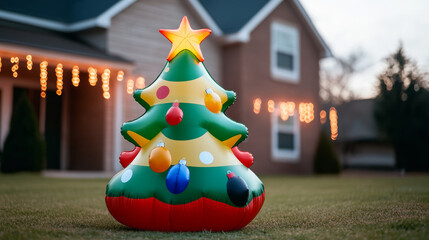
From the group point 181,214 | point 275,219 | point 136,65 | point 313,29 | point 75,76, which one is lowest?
point 275,219

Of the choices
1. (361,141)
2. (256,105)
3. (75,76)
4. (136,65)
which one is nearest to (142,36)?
(136,65)

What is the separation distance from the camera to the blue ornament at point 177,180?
3.80 metres

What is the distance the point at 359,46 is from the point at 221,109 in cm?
3144

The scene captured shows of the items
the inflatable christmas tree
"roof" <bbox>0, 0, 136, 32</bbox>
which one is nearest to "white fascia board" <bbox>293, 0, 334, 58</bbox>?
"roof" <bbox>0, 0, 136, 32</bbox>

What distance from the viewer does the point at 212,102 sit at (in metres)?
4.27

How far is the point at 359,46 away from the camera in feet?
111

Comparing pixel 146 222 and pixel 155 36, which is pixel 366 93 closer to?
pixel 155 36

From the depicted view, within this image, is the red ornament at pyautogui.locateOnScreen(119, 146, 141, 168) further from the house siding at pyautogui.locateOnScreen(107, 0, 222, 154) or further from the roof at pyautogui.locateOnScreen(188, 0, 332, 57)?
the roof at pyautogui.locateOnScreen(188, 0, 332, 57)

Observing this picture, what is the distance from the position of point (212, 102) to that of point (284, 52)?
538 inches

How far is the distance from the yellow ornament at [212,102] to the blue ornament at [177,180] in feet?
2.30

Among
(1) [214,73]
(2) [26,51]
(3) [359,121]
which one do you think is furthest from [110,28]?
(3) [359,121]

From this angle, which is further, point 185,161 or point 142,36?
point 142,36

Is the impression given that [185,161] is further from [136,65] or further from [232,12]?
[232,12]

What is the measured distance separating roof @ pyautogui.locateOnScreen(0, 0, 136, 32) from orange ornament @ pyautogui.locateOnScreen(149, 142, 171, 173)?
9.74 meters
